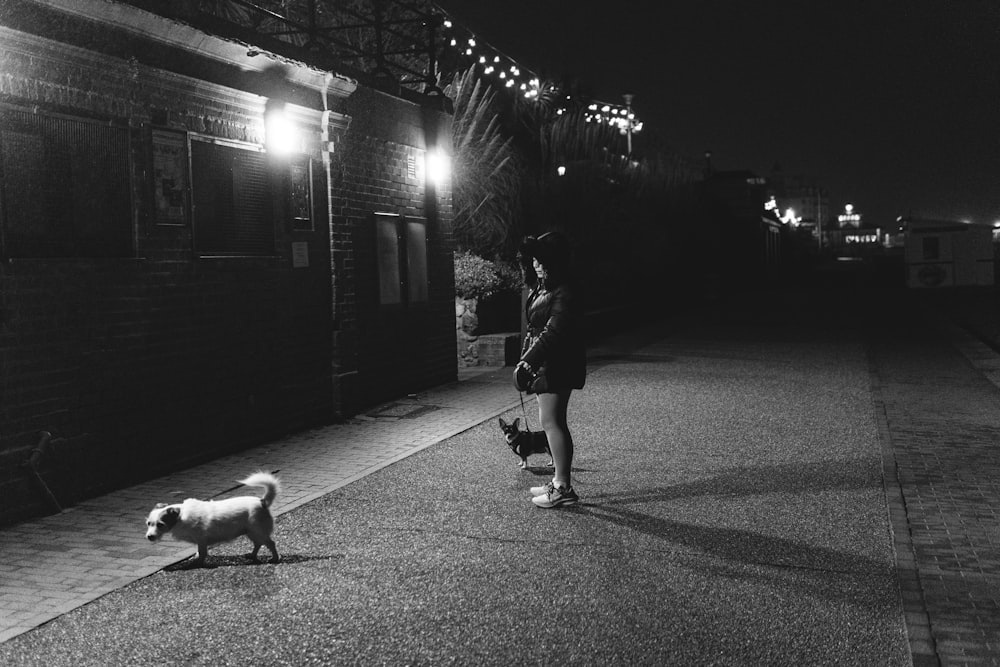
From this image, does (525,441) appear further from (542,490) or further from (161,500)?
(161,500)

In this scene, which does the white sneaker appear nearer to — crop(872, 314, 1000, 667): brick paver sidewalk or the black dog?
the black dog

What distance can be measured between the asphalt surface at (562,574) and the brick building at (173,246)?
171 centimetres

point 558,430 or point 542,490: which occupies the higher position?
point 558,430

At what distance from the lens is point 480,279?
15.6 m

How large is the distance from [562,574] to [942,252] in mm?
43709

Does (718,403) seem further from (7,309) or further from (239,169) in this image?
(7,309)

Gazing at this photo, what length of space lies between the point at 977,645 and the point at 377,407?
782 centimetres

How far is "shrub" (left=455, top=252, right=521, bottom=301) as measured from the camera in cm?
1555

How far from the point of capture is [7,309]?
6301mm

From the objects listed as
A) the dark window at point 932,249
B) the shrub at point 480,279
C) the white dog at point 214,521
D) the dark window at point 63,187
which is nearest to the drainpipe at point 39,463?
the dark window at point 63,187

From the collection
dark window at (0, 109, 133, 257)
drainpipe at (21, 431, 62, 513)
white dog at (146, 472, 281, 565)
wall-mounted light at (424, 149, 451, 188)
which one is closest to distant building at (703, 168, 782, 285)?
wall-mounted light at (424, 149, 451, 188)

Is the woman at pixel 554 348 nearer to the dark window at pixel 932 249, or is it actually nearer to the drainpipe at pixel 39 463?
the drainpipe at pixel 39 463

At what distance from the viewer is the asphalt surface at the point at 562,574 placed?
420 centimetres

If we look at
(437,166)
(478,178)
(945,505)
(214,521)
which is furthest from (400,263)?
(945,505)
